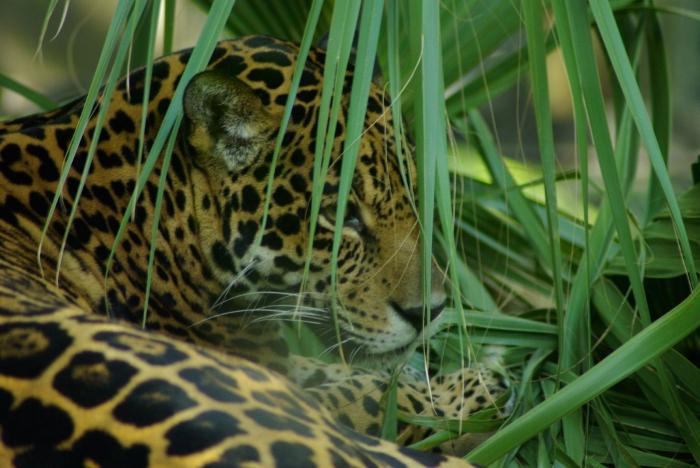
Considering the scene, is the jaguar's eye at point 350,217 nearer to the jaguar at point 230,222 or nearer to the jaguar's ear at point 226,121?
the jaguar at point 230,222

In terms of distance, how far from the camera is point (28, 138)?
2.62 meters

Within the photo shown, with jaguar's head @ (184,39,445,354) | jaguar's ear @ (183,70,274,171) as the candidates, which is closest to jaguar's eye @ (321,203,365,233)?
jaguar's head @ (184,39,445,354)

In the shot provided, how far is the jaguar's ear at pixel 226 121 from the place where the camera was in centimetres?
249

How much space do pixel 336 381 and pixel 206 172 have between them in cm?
66

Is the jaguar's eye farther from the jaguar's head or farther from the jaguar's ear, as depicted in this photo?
the jaguar's ear

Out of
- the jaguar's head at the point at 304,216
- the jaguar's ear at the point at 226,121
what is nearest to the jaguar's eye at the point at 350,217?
the jaguar's head at the point at 304,216

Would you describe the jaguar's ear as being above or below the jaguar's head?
above

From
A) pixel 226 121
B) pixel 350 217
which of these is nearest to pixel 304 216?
pixel 350 217

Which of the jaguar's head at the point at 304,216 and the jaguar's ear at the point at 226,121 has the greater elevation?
the jaguar's ear at the point at 226,121

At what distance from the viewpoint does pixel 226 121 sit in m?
2.56

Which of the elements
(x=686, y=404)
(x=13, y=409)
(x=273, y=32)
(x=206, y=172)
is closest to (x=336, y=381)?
(x=206, y=172)

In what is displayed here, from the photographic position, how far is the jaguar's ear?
8.16 feet

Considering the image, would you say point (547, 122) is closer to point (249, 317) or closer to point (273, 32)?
point (249, 317)

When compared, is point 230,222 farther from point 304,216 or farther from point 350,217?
point 350,217
